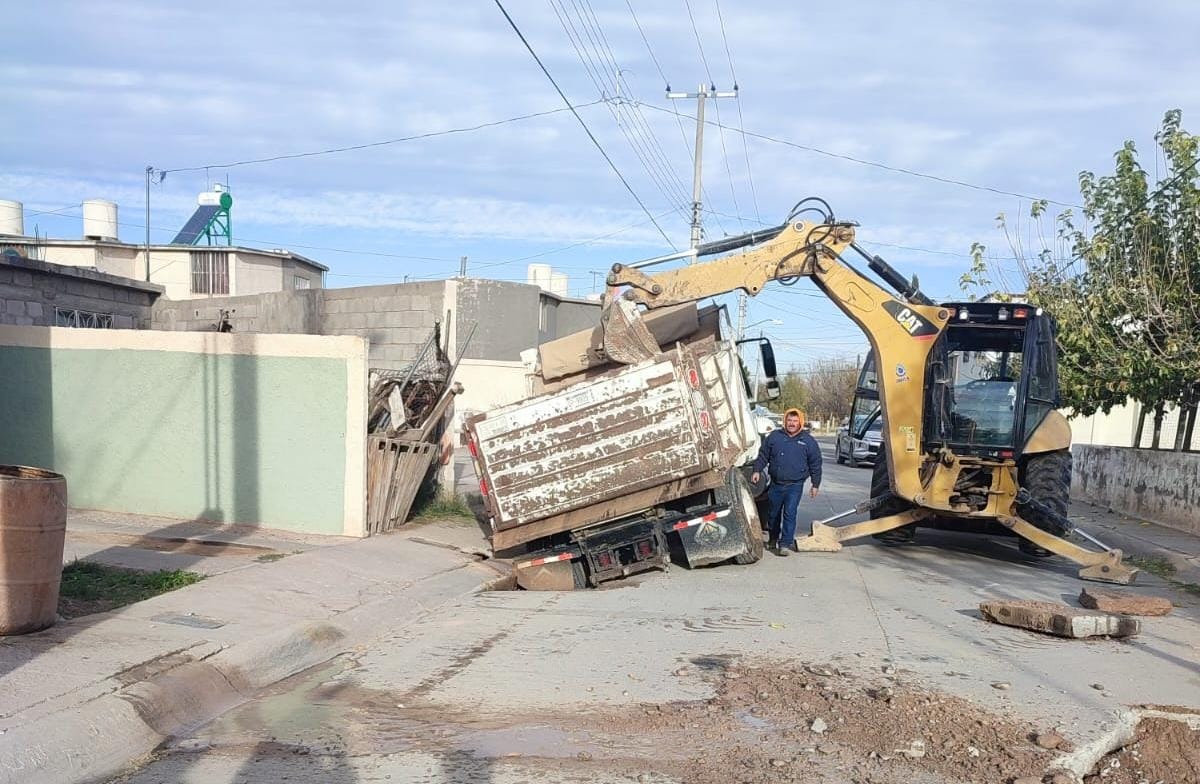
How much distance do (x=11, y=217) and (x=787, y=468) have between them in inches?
1288

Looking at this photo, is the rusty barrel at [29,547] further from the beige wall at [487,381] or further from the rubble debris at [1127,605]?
the beige wall at [487,381]

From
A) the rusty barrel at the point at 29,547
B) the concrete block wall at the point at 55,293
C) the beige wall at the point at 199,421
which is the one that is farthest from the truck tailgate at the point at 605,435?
the concrete block wall at the point at 55,293

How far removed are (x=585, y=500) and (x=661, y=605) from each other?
1.65 meters

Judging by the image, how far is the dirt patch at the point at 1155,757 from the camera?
521 cm

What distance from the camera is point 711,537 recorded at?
36.2 ft

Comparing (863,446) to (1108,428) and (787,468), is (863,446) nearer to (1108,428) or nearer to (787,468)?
(1108,428)

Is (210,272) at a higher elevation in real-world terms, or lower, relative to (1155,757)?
higher

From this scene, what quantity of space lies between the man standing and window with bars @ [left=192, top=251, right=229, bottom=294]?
26406mm

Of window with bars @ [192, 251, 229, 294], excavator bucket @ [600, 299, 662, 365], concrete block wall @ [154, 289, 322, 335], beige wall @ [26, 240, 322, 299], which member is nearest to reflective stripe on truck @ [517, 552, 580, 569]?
excavator bucket @ [600, 299, 662, 365]

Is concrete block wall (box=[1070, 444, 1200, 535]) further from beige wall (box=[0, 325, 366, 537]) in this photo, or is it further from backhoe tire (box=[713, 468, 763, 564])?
beige wall (box=[0, 325, 366, 537])

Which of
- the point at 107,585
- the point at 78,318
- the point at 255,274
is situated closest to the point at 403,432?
the point at 107,585

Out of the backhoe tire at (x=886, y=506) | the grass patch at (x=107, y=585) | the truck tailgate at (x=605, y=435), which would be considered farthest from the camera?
the backhoe tire at (x=886, y=506)

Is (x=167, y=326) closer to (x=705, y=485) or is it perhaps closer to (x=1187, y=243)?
(x=705, y=485)

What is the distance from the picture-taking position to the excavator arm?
40.1 feet
